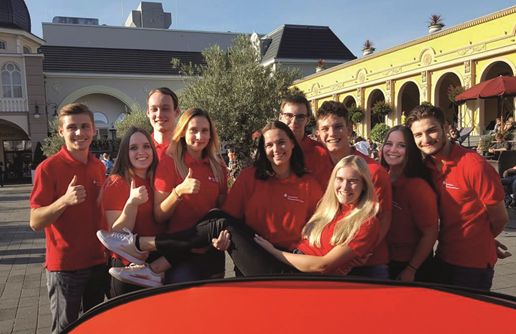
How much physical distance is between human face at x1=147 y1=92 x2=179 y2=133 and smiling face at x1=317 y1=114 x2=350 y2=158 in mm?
1218

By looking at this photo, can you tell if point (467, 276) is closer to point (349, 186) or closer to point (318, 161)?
point (349, 186)

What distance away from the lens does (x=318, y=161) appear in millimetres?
2924

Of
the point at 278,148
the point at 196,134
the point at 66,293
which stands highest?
the point at 196,134

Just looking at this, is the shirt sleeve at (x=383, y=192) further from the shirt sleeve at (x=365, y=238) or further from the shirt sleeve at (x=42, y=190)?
the shirt sleeve at (x=42, y=190)

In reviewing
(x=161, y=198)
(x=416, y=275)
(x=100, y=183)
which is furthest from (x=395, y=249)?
(x=100, y=183)

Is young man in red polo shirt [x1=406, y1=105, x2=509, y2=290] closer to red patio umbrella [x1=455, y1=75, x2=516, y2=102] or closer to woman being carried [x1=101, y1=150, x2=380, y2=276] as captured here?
woman being carried [x1=101, y1=150, x2=380, y2=276]

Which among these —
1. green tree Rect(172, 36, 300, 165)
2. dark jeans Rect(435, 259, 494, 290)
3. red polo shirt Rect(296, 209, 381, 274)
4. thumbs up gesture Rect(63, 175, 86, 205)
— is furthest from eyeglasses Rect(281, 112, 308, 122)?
green tree Rect(172, 36, 300, 165)

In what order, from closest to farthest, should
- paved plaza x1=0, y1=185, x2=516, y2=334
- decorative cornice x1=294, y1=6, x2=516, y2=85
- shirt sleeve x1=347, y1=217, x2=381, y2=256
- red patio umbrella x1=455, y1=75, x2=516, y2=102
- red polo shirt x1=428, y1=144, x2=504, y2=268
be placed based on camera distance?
1. shirt sleeve x1=347, y1=217, x2=381, y2=256
2. red polo shirt x1=428, y1=144, x2=504, y2=268
3. paved plaza x1=0, y1=185, x2=516, y2=334
4. red patio umbrella x1=455, y1=75, x2=516, y2=102
5. decorative cornice x1=294, y1=6, x2=516, y2=85

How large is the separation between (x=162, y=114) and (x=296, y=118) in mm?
1041

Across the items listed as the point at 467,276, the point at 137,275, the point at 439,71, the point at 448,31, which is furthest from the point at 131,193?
the point at 439,71

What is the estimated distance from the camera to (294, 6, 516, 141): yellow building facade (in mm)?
14133

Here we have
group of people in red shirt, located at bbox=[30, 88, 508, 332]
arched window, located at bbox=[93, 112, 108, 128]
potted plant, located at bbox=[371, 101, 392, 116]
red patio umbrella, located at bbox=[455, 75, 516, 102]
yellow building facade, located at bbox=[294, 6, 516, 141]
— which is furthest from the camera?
arched window, located at bbox=[93, 112, 108, 128]

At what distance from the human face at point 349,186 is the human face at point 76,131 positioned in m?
1.70

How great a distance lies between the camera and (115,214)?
2.54m
